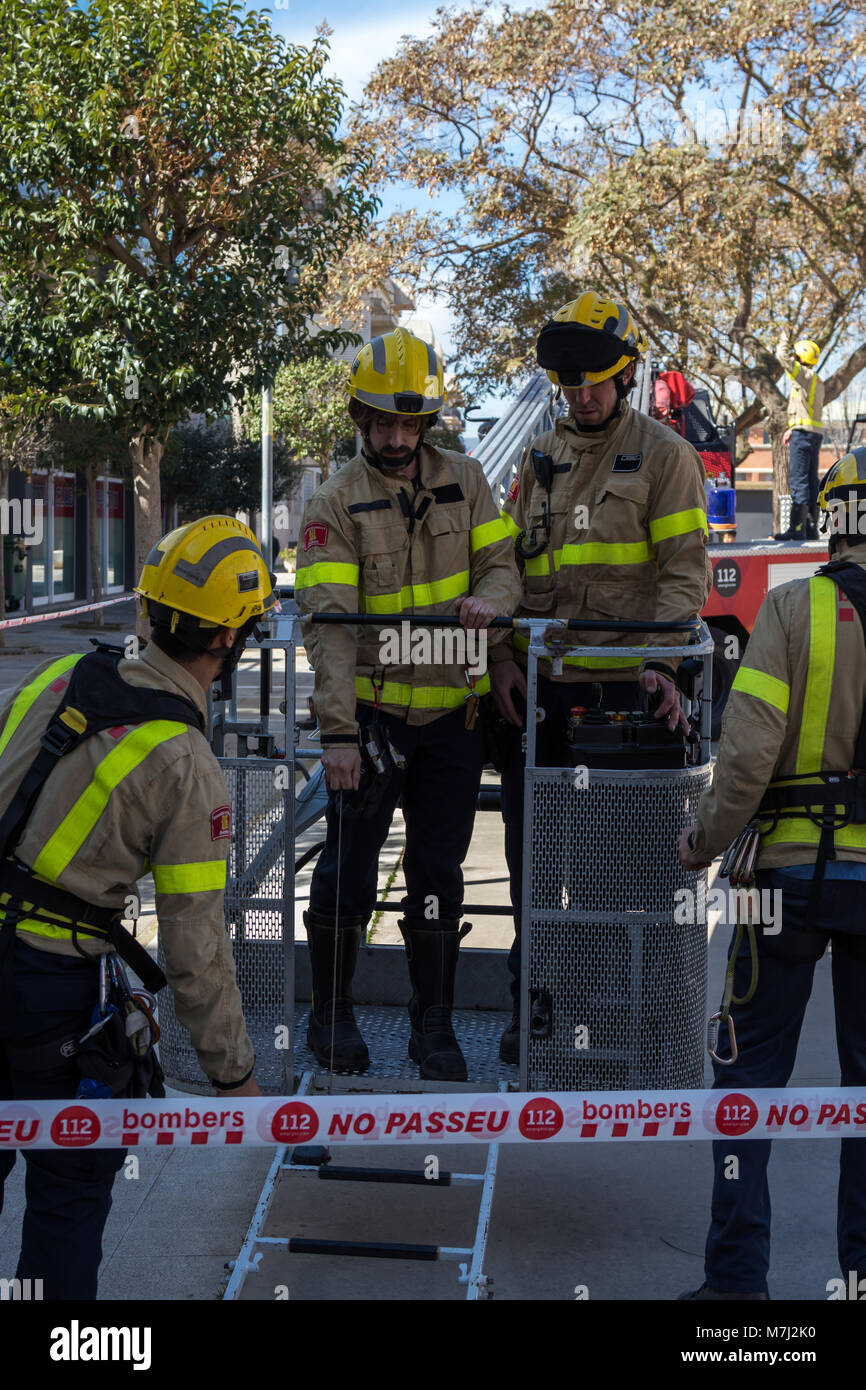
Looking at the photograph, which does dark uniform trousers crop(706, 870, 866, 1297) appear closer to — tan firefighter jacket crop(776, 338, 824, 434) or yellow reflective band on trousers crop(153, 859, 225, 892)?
yellow reflective band on trousers crop(153, 859, 225, 892)

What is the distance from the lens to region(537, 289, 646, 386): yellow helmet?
3854 mm

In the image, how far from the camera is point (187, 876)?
2.53 metres

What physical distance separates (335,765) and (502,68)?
1920 cm

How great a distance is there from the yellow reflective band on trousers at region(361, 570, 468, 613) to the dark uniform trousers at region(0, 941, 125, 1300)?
148cm

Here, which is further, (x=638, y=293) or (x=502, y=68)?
(x=638, y=293)

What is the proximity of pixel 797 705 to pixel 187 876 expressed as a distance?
1.39 meters

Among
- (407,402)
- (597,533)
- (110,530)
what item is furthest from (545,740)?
(110,530)

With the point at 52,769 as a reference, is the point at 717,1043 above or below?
below

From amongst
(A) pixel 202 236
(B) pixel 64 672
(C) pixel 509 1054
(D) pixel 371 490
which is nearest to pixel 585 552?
(D) pixel 371 490

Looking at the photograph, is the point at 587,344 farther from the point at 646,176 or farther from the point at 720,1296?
the point at 646,176

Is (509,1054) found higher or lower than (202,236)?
lower

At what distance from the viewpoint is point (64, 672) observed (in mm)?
Result: 2656

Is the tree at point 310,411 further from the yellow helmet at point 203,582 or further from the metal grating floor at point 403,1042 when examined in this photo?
the yellow helmet at point 203,582

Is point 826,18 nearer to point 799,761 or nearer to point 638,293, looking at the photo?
point 638,293
